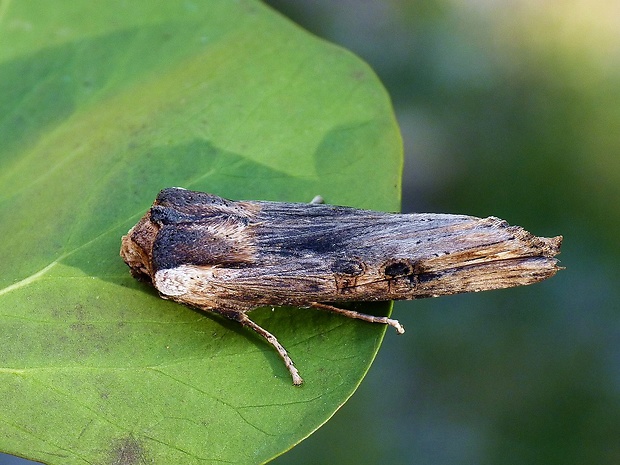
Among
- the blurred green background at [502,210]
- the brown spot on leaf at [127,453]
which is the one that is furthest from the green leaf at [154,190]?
the blurred green background at [502,210]

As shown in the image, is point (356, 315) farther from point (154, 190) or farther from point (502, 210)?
point (502, 210)

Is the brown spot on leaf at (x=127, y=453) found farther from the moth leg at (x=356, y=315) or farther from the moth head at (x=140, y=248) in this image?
the moth leg at (x=356, y=315)

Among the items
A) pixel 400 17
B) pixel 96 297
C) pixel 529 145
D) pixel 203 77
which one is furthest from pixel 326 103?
pixel 400 17

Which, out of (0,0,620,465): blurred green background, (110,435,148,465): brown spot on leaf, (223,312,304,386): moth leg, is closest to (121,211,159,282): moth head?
(223,312,304,386): moth leg

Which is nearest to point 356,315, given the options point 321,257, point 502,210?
point 321,257

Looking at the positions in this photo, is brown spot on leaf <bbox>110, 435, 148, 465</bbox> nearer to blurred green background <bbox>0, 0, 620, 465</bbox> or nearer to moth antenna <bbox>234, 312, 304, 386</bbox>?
moth antenna <bbox>234, 312, 304, 386</bbox>
